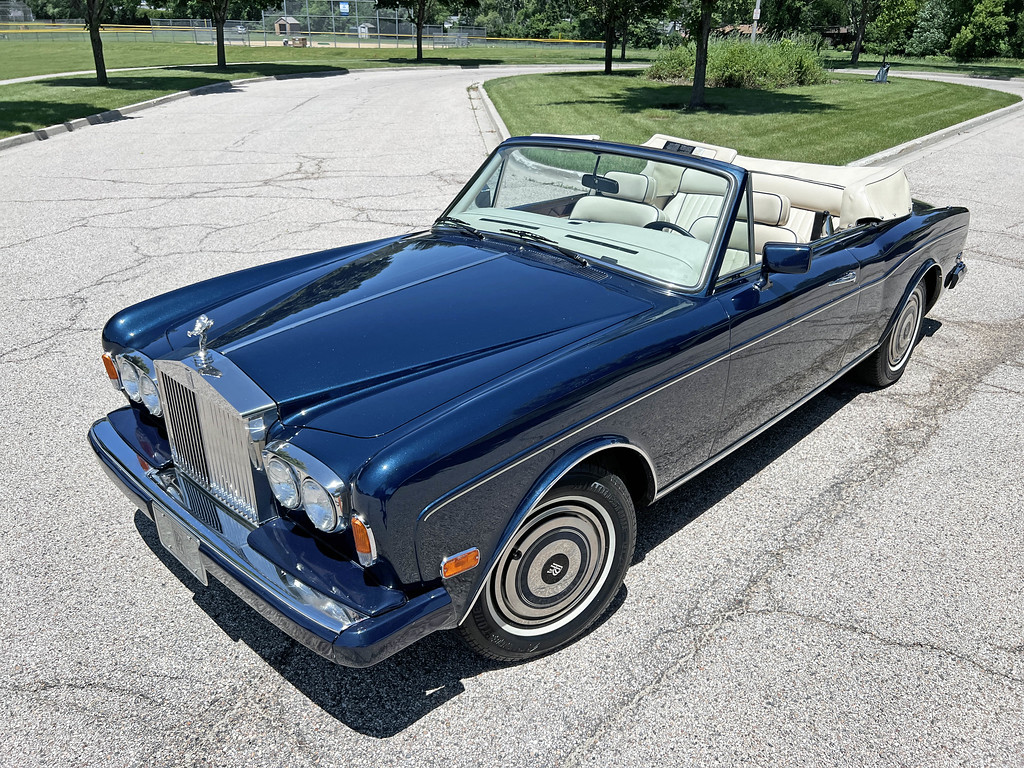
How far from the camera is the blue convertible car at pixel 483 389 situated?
2396 millimetres

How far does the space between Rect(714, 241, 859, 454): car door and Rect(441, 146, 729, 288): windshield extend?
286mm

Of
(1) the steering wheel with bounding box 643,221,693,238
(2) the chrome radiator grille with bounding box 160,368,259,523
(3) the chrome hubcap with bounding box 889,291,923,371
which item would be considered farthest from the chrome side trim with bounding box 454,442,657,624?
(3) the chrome hubcap with bounding box 889,291,923,371

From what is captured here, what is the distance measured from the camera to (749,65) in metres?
21.2

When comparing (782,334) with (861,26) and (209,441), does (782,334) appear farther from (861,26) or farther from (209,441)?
(861,26)

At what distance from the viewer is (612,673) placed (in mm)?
2871

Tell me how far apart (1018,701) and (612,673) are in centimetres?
139

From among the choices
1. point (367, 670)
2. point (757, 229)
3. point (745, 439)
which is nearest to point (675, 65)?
point (757, 229)

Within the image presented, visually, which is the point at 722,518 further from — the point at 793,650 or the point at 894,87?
the point at 894,87

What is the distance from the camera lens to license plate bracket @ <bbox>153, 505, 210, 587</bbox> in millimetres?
2678

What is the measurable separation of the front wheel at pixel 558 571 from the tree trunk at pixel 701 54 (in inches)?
593

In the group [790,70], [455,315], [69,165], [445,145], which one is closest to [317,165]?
[445,145]

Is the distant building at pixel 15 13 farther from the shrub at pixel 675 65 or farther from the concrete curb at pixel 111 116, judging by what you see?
the shrub at pixel 675 65

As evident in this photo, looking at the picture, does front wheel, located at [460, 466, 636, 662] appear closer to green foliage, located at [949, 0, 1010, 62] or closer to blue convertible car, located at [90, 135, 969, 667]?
blue convertible car, located at [90, 135, 969, 667]

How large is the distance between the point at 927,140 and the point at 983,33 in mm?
35384
